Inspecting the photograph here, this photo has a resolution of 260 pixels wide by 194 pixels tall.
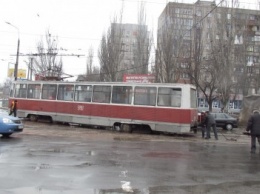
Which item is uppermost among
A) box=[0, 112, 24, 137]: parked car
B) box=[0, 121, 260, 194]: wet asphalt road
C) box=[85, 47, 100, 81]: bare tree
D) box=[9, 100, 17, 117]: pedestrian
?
box=[85, 47, 100, 81]: bare tree

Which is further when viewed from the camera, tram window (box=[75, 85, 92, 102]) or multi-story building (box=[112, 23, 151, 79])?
multi-story building (box=[112, 23, 151, 79])

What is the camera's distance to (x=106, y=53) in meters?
44.0

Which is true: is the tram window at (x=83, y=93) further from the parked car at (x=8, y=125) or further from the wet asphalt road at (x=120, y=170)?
the wet asphalt road at (x=120, y=170)

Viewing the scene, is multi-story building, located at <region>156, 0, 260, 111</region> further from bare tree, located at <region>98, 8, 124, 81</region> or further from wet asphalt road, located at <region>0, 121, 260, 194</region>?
wet asphalt road, located at <region>0, 121, 260, 194</region>

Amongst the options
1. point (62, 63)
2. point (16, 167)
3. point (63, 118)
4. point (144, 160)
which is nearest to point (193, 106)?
point (63, 118)

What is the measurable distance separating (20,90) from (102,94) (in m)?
7.71

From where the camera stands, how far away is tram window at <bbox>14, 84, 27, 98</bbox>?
28106 millimetres

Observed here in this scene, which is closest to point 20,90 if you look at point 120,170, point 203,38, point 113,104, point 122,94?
point 113,104

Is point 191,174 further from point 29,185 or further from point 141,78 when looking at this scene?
point 141,78

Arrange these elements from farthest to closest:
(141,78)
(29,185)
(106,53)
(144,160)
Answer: (106,53)
(141,78)
(144,160)
(29,185)

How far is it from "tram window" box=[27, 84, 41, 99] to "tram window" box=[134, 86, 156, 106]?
26.8 feet

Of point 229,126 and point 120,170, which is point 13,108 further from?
point 120,170

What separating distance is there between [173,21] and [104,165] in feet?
91.8

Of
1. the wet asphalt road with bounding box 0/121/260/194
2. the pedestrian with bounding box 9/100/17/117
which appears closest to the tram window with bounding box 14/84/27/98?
the pedestrian with bounding box 9/100/17/117
